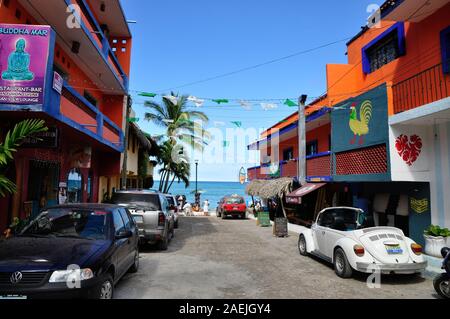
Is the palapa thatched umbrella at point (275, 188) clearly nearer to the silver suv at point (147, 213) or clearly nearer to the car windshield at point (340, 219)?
the car windshield at point (340, 219)

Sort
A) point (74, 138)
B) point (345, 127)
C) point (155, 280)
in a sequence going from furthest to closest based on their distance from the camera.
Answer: point (345, 127) → point (74, 138) → point (155, 280)

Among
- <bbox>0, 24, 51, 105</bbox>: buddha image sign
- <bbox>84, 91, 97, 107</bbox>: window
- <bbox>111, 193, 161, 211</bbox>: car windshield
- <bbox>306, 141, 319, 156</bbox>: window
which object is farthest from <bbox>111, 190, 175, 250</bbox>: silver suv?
<bbox>306, 141, 319, 156</bbox>: window

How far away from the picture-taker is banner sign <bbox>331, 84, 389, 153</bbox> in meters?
10.9

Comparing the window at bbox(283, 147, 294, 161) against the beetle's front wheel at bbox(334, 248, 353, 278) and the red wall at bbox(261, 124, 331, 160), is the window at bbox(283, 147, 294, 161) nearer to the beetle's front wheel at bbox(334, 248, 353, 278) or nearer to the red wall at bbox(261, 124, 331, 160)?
the red wall at bbox(261, 124, 331, 160)

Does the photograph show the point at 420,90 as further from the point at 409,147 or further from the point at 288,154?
the point at 288,154

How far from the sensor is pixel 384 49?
14.0m

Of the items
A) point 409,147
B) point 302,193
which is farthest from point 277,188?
point 409,147

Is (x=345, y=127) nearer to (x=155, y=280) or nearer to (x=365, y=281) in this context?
(x=365, y=281)

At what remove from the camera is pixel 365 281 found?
7.16 metres

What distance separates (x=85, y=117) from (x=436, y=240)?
1120 cm

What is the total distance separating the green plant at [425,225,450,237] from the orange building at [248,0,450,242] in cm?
39

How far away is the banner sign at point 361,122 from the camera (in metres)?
10.9
